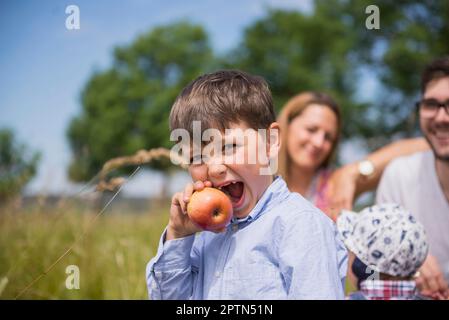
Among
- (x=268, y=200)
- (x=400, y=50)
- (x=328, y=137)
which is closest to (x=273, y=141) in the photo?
(x=268, y=200)

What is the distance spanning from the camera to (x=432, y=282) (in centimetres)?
200

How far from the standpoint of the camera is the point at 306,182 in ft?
10.3

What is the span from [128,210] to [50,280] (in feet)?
6.52

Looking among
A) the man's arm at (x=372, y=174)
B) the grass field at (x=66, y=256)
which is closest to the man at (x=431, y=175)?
the man's arm at (x=372, y=174)

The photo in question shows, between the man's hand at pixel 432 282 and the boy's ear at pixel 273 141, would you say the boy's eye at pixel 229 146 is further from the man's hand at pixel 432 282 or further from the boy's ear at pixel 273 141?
the man's hand at pixel 432 282

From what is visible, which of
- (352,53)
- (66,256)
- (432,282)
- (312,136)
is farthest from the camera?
(352,53)

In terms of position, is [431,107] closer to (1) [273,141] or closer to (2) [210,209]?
(1) [273,141]

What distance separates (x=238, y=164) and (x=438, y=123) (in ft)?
4.43

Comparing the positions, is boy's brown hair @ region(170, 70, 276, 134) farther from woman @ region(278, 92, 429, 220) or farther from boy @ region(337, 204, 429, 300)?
woman @ region(278, 92, 429, 220)

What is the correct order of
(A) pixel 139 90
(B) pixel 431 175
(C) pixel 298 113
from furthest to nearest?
(A) pixel 139 90 < (C) pixel 298 113 < (B) pixel 431 175

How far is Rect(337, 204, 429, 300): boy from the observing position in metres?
1.72

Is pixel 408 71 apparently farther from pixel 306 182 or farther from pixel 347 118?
pixel 306 182

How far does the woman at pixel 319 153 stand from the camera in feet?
9.28

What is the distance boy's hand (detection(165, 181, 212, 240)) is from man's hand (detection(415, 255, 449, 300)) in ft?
3.54
